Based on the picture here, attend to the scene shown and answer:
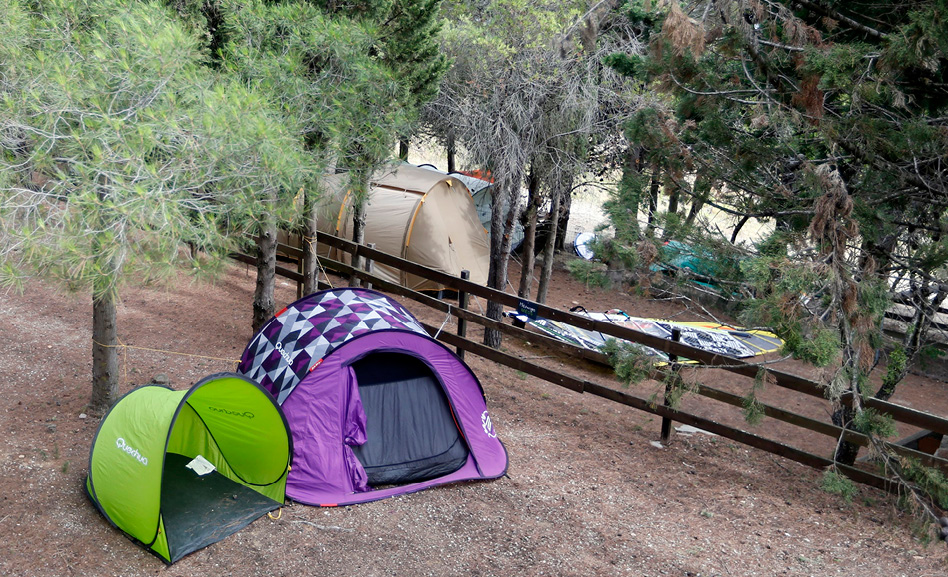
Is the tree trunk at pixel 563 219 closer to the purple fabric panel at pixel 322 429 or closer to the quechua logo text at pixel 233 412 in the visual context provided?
the purple fabric panel at pixel 322 429

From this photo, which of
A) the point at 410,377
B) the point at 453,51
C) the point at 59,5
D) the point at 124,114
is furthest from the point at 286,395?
the point at 453,51

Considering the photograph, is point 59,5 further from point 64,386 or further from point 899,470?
point 899,470

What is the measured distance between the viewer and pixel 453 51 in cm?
1045

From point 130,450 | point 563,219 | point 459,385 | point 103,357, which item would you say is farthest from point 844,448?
point 563,219

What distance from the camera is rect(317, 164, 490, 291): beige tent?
12.5m

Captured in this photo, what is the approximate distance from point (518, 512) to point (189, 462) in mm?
2595

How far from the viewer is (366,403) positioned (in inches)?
230

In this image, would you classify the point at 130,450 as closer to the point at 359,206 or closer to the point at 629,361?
the point at 629,361

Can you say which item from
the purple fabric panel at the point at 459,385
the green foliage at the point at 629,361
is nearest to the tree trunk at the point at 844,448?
the green foliage at the point at 629,361

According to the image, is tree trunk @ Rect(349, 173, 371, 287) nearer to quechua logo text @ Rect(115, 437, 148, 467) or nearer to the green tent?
the green tent

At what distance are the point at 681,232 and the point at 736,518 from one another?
230cm

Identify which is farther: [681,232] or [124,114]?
[681,232]

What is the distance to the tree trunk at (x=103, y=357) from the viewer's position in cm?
594

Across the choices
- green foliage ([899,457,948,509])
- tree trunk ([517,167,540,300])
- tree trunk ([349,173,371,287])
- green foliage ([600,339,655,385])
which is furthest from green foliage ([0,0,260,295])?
tree trunk ([517,167,540,300])
